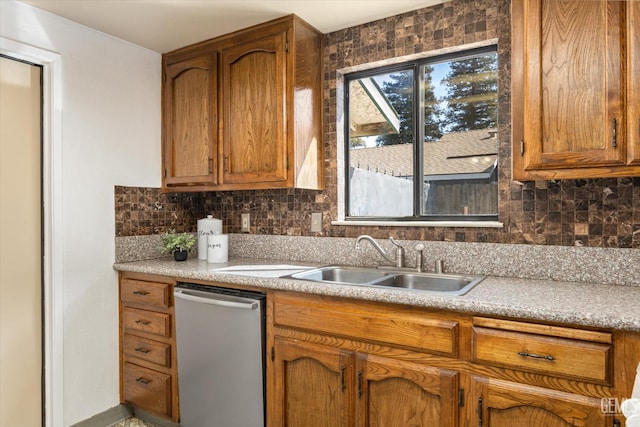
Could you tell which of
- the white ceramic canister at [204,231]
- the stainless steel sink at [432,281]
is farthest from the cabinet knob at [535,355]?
the white ceramic canister at [204,231]

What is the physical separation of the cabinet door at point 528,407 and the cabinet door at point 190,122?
1.85 metres

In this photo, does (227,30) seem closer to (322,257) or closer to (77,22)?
(77,22)

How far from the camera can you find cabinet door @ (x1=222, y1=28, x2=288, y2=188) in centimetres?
224

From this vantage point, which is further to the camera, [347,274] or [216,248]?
[216,248]

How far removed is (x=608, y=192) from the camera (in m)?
1.73

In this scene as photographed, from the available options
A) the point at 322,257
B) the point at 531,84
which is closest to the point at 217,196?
the point at 322,257

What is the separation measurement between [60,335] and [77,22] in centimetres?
175

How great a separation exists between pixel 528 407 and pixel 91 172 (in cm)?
243

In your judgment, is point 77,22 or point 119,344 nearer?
point 77,22

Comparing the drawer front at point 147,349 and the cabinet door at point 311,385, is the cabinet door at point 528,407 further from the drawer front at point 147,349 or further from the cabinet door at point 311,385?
the drawer front at point 147,349

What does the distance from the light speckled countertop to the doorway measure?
0.82 metres

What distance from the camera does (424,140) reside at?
2.26 meters

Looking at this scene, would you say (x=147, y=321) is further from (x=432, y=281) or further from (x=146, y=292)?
(x=432, y=281)

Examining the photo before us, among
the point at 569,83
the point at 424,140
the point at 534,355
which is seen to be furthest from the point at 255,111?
the point at 534,355
